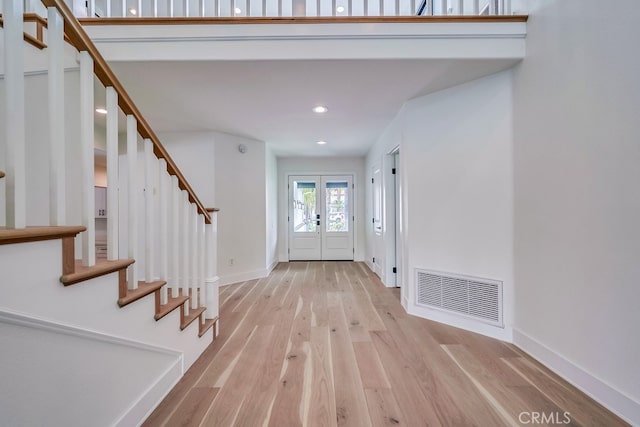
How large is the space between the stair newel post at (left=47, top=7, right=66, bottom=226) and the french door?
5076 mm

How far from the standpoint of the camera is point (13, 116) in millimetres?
895

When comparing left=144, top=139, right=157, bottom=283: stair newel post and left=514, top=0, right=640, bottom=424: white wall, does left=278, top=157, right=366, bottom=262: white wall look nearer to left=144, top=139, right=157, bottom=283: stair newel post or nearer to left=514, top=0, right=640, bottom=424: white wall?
left=514, top=0, right=640, bottom=424: white wall

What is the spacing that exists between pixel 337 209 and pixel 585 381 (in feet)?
15.8

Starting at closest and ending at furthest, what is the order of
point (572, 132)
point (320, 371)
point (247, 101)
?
point (572, 132)
point (320, 371)
point (247, 101)

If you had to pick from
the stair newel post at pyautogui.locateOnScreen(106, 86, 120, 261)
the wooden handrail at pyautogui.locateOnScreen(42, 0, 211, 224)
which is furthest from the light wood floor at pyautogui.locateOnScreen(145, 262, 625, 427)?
the wooden handrail at pyautogui.locateOnScreen(42, 0, 211, 224)

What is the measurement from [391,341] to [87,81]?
2.53 meters

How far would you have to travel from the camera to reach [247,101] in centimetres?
291

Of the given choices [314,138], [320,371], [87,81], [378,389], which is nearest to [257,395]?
[320,371]

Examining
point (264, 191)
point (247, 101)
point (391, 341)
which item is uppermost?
point (247, 101)

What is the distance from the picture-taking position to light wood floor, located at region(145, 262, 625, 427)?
145 cm

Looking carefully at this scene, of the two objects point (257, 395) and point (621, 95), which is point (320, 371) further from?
point (621, 95)

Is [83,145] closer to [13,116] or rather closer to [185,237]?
[13,116]

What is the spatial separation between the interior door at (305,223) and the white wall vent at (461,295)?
3.49 m

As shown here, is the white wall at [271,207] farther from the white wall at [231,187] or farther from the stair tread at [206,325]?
the stair tread at [206,325]
